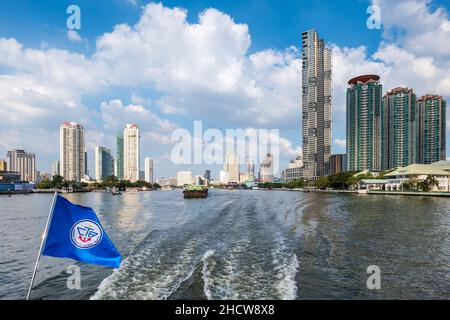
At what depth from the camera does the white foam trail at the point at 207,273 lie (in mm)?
11663

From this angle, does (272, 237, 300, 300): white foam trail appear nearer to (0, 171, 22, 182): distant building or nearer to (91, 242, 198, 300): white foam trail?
(91, 242, 198, 300): white foam trail

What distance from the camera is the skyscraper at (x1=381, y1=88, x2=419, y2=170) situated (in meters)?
169

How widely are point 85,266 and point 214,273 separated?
295 inches

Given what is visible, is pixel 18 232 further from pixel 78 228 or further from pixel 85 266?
pixel 78 228

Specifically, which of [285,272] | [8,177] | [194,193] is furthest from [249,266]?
[8,177]

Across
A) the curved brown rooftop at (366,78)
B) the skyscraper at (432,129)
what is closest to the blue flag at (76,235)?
the skyscraper at (432,129)

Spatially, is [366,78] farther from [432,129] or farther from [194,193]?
[194,193]

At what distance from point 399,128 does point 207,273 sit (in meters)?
194

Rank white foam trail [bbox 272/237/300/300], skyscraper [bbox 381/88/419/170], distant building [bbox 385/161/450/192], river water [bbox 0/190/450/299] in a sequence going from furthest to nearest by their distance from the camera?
skyscraper [bbox 381/88/419/170], distant building [bbox 385/161/450/192], river water [bbox 0/190/450/299], white foam trail [bbox 272/237/300/300]

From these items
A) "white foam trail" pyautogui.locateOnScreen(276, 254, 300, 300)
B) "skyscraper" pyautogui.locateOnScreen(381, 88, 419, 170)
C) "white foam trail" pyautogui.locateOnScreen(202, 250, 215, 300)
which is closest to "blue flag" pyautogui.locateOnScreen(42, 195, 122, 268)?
"white foam trail" pyautogui.locateOnScreen(202, 250, 215, 300)

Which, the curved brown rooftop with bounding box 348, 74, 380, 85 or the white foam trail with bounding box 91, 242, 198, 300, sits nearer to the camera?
the white foam trail with bounding box 91, 242, 198, 300

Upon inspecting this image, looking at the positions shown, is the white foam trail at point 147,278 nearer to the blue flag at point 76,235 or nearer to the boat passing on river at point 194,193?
the blue flag at point 76,235

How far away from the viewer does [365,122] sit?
601 feet

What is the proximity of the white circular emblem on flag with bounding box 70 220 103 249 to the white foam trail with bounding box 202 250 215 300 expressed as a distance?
612cm
